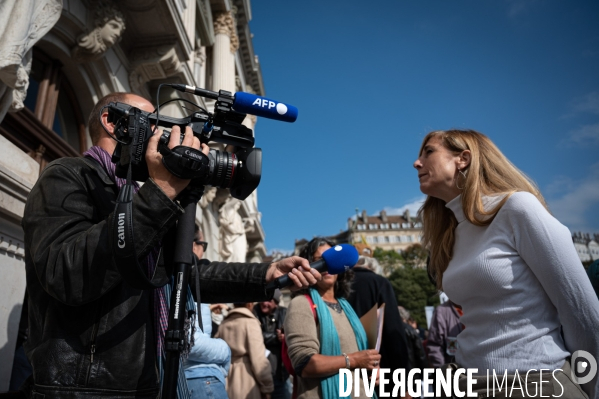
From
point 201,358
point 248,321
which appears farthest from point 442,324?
point 201,358

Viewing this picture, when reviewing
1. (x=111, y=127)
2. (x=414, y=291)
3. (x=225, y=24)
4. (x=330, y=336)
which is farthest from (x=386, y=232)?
(x=111, y=127)

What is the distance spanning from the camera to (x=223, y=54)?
15.9 m

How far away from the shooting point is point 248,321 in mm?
4172

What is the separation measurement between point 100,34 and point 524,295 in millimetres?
5933

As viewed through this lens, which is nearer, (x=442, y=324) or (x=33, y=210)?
(x=33, y=210)

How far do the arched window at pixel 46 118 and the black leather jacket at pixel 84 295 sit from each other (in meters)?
3.34

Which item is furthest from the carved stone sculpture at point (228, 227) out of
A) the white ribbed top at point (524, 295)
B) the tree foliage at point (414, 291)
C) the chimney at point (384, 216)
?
the chimney at point (384, 216)

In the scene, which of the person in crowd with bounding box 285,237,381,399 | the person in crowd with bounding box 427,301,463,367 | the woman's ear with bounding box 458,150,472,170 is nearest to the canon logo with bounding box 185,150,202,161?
the woman's ear with bounding box 458,150,472,170

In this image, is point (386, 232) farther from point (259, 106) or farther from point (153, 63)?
point (259, 106)

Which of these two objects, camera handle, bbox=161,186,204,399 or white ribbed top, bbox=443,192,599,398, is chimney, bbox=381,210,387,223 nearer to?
white ribbed top, bbox=443,192,599,398

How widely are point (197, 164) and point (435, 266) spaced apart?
178 centimetres

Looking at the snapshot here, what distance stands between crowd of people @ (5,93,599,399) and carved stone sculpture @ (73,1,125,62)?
4.19 m

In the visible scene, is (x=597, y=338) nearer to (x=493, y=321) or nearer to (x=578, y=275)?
(x=578, y=275)

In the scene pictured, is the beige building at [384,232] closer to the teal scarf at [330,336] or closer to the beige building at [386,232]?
the beige building at [386,232]
